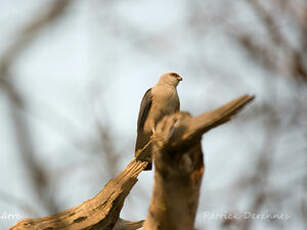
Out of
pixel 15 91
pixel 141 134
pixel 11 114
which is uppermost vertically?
pixel 141 134

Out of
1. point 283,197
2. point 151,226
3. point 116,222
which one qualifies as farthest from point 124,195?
point 283,197

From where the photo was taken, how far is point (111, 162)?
4.25 metres

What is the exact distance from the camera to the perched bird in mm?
Answer: 5246

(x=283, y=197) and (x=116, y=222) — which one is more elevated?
(x=283, y=197)

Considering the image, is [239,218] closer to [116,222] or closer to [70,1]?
[116,222]

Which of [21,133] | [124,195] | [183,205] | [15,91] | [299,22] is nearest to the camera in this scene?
[21,133]

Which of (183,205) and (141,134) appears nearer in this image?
(183,205)

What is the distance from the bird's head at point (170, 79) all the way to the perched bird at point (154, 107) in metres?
0.04

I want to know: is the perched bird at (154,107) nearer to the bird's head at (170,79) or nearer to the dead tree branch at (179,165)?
the bird's head at (170,79)

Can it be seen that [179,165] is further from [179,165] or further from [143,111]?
[143,111]

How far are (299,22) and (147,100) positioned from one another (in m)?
2.05

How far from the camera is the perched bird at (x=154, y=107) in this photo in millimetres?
5246

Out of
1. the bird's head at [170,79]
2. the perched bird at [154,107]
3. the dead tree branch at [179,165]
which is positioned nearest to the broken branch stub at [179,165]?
the dead tree branch at [179,165]

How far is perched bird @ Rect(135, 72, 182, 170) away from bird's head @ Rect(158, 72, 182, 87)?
0.04 m
